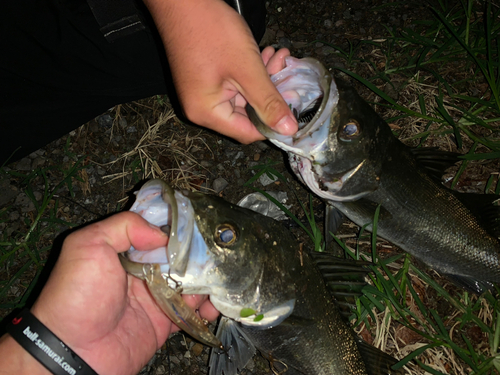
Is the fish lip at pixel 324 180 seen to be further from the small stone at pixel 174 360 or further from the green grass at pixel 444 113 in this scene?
the small stone at pixel 174 360

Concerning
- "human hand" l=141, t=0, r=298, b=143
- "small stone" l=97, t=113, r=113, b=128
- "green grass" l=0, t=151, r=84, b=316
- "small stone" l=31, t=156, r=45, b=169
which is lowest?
"green grass" l=0, t=151, r=84, b=316

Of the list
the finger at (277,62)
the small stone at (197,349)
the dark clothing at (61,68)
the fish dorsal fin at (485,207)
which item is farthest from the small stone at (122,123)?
the fish dorsal fin at (485,207)

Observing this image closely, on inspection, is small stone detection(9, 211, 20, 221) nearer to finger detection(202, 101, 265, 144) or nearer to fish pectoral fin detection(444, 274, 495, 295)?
finger detection(202, 101, 265, 144)

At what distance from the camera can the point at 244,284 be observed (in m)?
2.77

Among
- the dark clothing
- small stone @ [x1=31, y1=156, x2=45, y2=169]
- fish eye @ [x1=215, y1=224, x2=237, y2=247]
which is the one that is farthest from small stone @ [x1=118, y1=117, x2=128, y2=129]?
fish eye @ [x1=215, y1=224, x2=237, y2=247]

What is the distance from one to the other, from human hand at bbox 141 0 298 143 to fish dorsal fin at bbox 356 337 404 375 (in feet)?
6.92

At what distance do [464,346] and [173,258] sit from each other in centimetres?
335

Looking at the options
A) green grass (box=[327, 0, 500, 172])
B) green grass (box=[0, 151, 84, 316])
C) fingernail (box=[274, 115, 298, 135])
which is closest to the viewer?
fingernail (box=[274, 115, 298, 135])

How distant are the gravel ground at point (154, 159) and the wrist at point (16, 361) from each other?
6.93ft

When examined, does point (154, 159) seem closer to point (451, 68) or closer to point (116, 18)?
point (116, 18)

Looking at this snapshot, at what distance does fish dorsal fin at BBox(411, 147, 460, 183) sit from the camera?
3.82 meters

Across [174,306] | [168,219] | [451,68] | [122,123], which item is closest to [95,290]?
[174,306]

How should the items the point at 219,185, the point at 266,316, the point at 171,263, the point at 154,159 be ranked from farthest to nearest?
1. the point at 154,159
2. the point at 219,185
3. the point at 266,316
4. the point at 171,263

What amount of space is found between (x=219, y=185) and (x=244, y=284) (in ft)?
5.82
